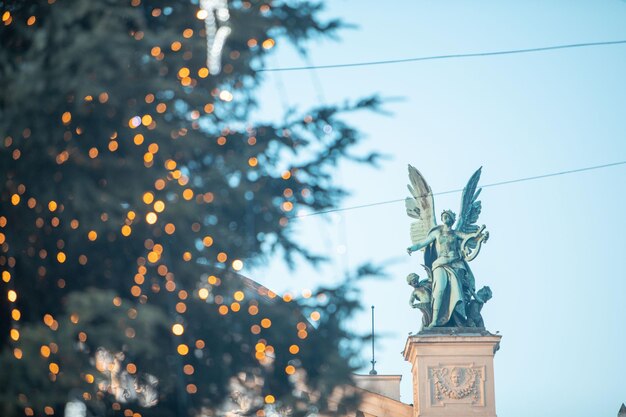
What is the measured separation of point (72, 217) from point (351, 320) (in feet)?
6.63

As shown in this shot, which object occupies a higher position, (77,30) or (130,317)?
(77,30)

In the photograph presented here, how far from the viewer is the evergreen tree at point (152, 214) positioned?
7.11m

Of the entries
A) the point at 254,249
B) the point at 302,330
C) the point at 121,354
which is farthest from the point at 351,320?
the point at 121,354

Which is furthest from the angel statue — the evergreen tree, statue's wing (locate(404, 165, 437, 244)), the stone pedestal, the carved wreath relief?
the evergreen tree

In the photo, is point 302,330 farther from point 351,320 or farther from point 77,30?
point 77,30

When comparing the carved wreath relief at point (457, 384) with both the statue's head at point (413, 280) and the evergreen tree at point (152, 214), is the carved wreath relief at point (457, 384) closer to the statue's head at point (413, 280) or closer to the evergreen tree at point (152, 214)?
the statue's head at point (413, 280)

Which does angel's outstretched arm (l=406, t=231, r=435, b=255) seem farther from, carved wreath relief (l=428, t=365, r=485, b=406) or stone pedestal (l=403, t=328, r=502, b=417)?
carved wreath relief (l=428, t=365, r=485, b=406)

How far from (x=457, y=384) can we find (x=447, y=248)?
3115 mm

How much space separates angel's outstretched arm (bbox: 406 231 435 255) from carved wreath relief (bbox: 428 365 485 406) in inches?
110

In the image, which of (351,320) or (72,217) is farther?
(351,320)

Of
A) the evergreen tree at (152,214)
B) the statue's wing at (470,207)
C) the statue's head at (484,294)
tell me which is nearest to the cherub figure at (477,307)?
the statue's head at (484,294)

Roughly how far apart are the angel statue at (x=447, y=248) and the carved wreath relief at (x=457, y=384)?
1.04 meters

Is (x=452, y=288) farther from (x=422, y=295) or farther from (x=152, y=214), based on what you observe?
(x=152, y=214)

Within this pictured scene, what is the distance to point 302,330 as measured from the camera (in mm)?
8016
